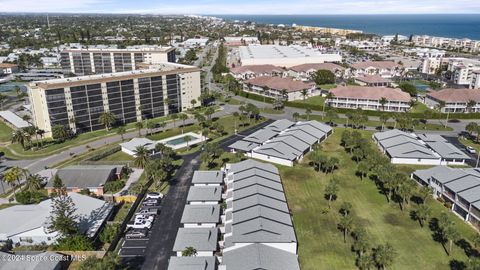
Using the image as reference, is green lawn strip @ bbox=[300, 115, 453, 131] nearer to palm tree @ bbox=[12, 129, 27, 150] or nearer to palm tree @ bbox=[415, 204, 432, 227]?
palm tree @ bbox=[415, 204, 432, 227]

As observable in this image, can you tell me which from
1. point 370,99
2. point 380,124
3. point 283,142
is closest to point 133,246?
point 283,142

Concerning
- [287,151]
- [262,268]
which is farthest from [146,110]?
[262,268]

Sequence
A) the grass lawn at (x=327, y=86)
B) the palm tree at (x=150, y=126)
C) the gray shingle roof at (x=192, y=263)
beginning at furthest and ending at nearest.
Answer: the grass lawn at (x=327, y=86)
the palm tree at (x=150, y=126)
the gray shingle roof at (x=192, y=263)

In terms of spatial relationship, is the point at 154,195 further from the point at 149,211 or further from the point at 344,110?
the point at 344,110

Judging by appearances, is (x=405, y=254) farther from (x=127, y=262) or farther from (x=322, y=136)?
(x=322, y=136)

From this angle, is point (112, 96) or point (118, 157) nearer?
point (118, 157)

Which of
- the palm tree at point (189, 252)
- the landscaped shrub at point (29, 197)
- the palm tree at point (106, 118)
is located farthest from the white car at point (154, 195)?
the palm tree at point (106, 118)

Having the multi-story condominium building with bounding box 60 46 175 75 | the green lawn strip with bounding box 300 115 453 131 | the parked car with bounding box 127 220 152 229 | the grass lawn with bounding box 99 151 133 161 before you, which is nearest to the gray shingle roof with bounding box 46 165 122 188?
the grass lawn with bounding box 99 151 133 161

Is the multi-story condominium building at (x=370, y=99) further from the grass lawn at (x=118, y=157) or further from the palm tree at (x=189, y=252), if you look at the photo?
the palm tree at (x=189, y=252)
